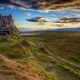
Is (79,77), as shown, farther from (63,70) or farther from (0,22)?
(0,22)

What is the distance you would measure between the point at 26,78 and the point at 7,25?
9354 centimetres

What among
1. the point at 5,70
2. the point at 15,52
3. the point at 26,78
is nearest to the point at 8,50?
the point at 15,52

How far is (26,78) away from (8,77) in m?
2.27

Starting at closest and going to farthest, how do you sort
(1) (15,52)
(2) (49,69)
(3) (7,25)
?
(2) (49,69), (1) (15,52), (3) (7,25)

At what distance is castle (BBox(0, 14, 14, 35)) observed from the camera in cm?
12789

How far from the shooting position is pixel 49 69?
60.6m

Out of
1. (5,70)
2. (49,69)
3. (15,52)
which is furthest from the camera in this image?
(15,52)

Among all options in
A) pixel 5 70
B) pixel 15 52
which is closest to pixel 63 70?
pixel 15 52

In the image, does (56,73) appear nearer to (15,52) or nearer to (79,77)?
(79,77)

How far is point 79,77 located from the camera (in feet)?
184

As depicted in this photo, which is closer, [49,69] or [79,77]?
[79,77]

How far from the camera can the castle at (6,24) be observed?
128 metres

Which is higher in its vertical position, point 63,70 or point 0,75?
point 0,75

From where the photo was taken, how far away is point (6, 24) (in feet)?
427
